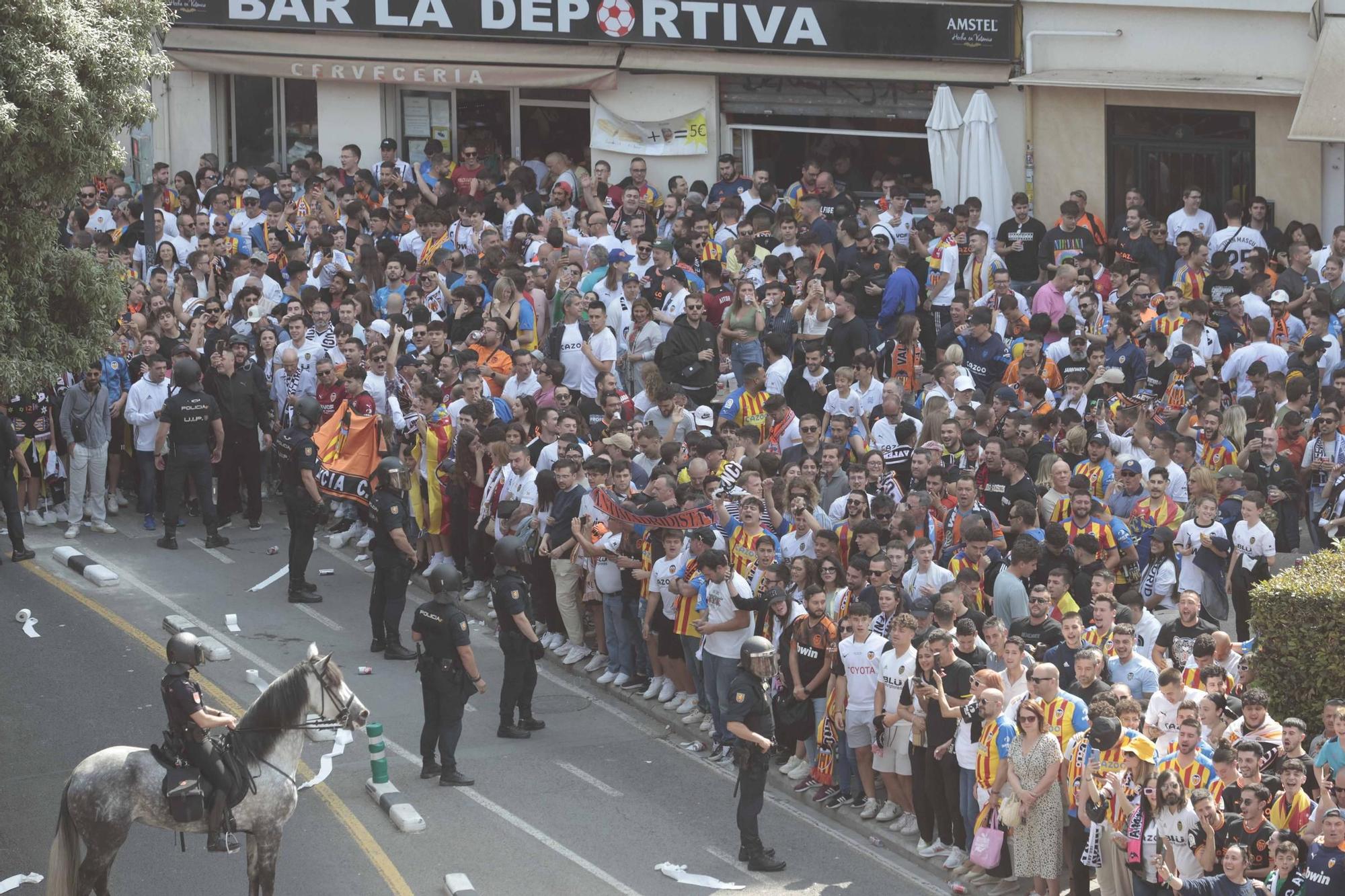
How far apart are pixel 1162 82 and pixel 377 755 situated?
54.9ft

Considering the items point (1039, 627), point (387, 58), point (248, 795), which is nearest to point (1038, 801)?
point (1039, 627)

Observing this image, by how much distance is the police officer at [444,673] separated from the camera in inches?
563

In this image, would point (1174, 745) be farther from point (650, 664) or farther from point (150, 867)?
point (150, 867)

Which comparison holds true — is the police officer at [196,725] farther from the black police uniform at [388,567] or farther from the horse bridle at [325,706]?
the black police uniform at [388,567]

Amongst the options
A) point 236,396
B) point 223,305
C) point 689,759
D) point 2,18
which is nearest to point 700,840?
point 689,759

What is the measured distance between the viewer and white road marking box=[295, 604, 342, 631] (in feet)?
59.1

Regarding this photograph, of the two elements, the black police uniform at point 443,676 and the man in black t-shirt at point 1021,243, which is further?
the man in black t-shirt at point 1021,243

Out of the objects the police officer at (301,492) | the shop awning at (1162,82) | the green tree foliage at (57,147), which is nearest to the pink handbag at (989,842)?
the green tree foliage at (57,147)

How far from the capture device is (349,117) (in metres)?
28.9

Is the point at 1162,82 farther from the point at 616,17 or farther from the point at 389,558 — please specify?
the point at 389,558

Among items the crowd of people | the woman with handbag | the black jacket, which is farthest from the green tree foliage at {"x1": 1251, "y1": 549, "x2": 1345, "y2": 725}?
the black jacket

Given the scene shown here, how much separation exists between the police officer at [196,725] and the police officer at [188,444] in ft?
25.8

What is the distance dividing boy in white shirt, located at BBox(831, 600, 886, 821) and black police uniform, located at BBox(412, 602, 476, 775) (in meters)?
2.87

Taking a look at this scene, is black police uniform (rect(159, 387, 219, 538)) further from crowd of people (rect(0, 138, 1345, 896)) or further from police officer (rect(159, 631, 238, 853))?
police officer (rect(159, 631, 238, 853))
